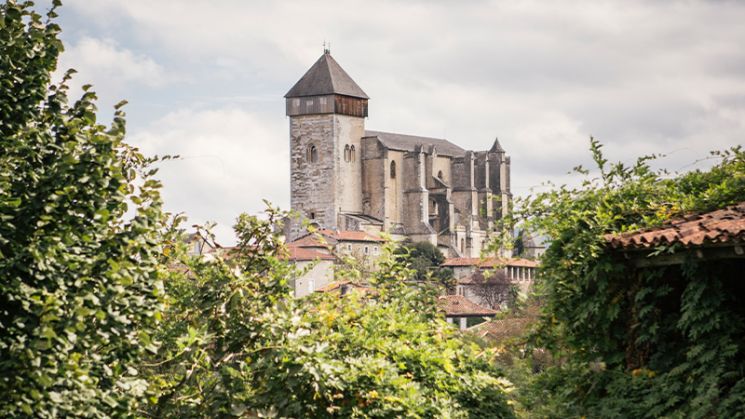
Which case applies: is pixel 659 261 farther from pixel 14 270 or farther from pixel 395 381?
pixel 14 270

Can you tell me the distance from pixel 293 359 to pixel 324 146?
61.7 meters

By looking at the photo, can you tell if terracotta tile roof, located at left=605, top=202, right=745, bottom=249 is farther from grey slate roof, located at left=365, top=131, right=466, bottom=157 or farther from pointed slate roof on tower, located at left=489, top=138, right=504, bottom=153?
pointed slate roof on tower, located at left=489, top=138, right=504, bottom=153

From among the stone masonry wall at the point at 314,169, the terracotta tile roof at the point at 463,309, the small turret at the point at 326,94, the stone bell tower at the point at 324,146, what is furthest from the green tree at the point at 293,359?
the small turret at the point at 326,94

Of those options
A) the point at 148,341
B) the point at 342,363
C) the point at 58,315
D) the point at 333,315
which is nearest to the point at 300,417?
the point at 342,363

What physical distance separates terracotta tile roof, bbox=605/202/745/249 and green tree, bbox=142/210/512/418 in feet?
5.68

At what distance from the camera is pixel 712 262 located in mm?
5547

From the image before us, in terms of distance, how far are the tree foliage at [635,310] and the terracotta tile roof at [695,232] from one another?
0.14 metres

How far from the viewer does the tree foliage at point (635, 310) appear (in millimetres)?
5473

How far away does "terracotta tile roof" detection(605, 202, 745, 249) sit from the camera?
5157 mm

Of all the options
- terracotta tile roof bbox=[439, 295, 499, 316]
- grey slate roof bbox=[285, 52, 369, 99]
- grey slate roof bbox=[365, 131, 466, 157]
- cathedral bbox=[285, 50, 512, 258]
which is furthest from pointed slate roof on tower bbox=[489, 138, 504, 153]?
terracotta tile roof bbox=[439, 295, 499, 316]

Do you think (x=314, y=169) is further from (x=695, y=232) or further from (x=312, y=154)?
(x=695, y=232)

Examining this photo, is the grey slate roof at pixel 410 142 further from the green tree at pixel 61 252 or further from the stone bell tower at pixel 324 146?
the green tree at pixel 61 252

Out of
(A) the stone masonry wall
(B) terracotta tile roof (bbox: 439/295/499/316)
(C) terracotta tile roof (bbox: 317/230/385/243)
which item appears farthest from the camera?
(A) the stone masonry wall

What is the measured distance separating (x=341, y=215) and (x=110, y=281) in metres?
62.2
